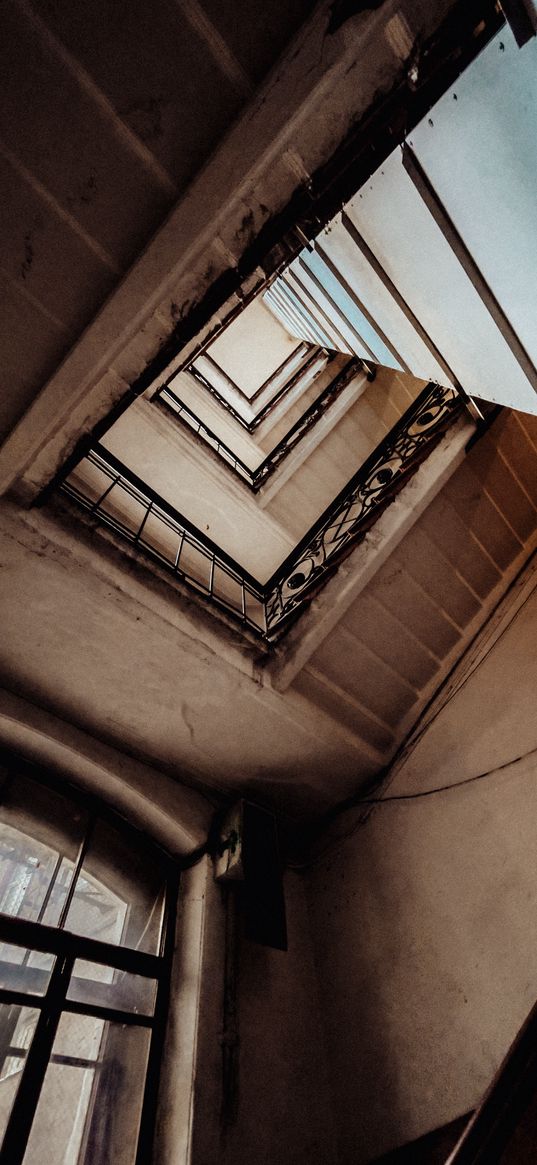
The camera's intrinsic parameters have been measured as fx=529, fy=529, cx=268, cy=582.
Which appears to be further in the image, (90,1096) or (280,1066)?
(280,1066)

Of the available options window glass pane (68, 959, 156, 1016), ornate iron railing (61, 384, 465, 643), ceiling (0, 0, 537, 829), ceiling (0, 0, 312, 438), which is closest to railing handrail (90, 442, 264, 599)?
ornate iron railing (61, 384, 465, 643)

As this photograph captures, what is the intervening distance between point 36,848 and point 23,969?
76cm

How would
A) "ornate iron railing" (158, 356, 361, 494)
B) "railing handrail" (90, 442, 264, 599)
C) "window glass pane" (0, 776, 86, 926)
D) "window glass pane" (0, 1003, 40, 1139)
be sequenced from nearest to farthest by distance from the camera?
"window glass pane" (0, 1003, 40, 1139) < "window glass pane" (0, 776, 86, 926) < "railing handrail" (90, 442, 264, 599) < "ornate iron railing" (158, 356, 361, 494)

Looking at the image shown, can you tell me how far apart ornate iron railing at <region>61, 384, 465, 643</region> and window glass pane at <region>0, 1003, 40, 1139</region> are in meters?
2.77

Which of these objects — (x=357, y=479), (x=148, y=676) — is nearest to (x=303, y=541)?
(x=357, y=479)

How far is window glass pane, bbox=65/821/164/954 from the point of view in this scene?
12.4 feet

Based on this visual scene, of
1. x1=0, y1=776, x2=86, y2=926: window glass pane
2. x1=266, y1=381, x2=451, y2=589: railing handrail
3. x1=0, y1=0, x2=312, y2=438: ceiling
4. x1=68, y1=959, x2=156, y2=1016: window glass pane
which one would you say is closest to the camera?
x1=0, y1=0, x2=312, y2=438: ceiling

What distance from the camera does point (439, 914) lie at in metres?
3.86

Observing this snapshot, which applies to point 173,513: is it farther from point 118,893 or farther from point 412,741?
point 118,893

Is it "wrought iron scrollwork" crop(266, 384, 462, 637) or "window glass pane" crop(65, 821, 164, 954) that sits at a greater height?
"wrought iron scrollwork" crop(266, 384, 462, 637)

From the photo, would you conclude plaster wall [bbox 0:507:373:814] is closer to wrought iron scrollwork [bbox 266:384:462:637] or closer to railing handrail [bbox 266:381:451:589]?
wrought iron scrollwork [bbox 266:384:462:637]

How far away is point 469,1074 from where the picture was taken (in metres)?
3.10

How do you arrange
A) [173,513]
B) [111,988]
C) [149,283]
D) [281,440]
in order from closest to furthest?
[149,283], [111,988], [173,513], [281,440]

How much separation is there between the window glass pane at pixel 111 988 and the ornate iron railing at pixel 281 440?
17.2 ft
